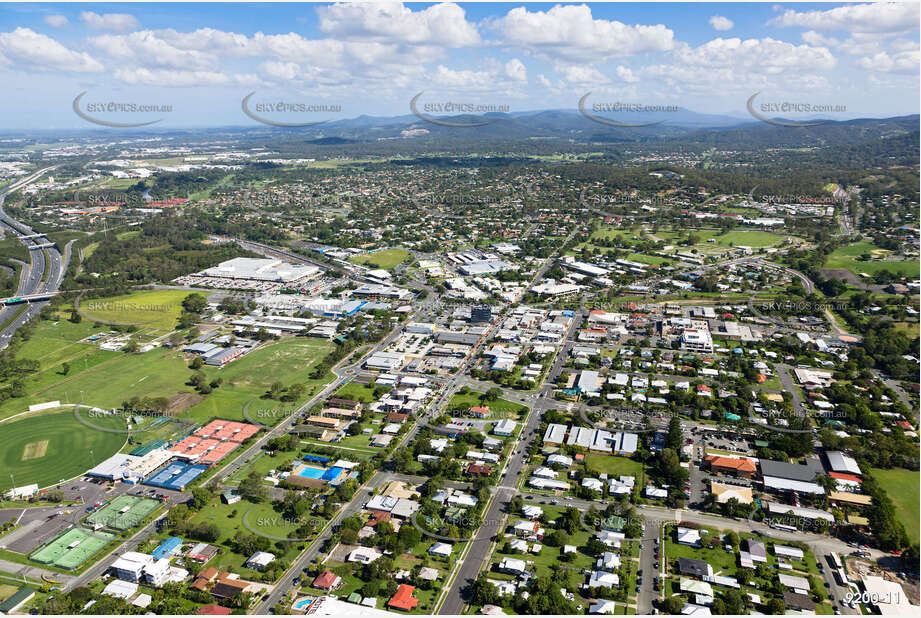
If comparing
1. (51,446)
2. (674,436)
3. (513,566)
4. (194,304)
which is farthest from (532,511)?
(194,304)

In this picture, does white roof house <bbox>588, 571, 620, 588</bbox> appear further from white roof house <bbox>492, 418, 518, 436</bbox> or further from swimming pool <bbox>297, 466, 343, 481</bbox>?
swimming pool <bbox>297, 466, 343, 481</bbox>

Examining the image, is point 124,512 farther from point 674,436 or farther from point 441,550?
point 674,436

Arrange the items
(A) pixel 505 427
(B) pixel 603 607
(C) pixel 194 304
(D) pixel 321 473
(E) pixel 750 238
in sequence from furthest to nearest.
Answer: (E) pixel 750 238
(C) pixel 194 304
(A) pixel 505 427
(D) pixel 321 473
(B) pixel 603 607

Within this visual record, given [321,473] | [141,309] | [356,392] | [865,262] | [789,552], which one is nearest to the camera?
[789,552]

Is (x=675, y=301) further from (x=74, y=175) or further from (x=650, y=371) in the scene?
(x=74, y=175)

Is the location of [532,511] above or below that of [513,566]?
above

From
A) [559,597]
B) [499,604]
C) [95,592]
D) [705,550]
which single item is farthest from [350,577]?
[705,550]

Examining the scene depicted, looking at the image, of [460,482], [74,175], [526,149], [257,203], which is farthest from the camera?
[526,149]

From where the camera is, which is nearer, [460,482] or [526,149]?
[460,482]
